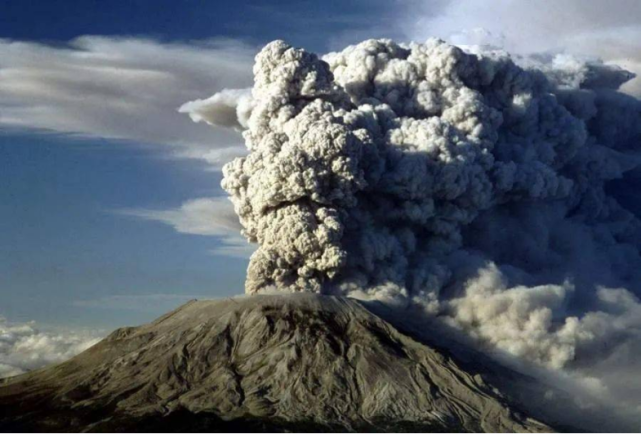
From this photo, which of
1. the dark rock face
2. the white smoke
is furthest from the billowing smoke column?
the dark rock face

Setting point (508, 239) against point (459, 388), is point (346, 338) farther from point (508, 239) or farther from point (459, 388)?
point (508, 239)

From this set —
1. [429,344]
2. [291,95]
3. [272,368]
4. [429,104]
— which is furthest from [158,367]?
[429,104]

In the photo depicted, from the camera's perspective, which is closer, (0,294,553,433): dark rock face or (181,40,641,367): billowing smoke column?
(0,294,553,433): dark rock face

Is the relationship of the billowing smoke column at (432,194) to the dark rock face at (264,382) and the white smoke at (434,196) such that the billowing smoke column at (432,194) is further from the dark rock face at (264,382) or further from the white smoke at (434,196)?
the dark rock face at (264,382)

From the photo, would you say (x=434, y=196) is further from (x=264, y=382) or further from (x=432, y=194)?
(x=264, y=382)

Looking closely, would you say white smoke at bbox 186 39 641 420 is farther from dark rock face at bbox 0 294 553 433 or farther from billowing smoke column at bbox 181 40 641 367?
dark rock face at bbox 0 294 553 433

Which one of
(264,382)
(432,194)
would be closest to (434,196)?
(432,194)

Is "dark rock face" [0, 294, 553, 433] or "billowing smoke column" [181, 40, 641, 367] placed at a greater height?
"billowing smoke column" [181, 40, 641, 367]

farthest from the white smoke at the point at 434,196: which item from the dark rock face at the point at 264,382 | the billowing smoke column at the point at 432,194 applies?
the dark rock face at the point at 264,382
